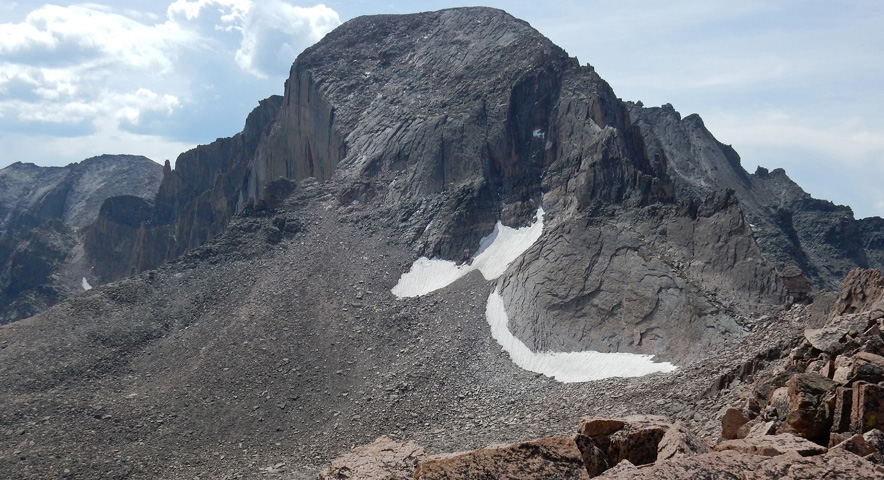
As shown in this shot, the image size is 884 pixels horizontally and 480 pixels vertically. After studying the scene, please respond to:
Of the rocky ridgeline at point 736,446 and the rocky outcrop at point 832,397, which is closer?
the rocky ridgeline at point 736,446

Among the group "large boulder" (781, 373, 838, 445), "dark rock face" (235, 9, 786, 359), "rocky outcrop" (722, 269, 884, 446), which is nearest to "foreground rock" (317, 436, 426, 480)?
"rocky outcrop" (722, 269, 884, 446)

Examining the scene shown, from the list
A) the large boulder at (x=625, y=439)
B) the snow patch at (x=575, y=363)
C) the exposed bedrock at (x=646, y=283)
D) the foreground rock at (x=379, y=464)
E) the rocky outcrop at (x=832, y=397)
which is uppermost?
the exposed bedrock at (x=646, y=283)

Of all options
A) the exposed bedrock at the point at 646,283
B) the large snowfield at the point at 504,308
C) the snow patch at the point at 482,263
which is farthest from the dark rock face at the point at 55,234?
the exposed bedrock at the point at 646,283

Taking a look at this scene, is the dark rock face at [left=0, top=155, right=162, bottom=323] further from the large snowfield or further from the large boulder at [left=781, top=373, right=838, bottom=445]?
the large boulder at [left=781, top=373, right=838, bottom=445]

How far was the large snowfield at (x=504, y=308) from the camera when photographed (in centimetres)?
4694

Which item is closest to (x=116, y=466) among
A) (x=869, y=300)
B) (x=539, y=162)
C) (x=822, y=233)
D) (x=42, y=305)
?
(x=869, y=300)

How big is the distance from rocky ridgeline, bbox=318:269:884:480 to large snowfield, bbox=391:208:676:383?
85.0 ft

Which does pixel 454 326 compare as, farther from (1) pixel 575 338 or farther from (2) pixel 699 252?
(2) pixel 699 252

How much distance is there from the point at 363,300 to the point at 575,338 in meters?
16.2

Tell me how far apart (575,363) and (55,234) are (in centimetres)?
12794

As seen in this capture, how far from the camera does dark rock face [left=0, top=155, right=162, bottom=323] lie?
13505cm

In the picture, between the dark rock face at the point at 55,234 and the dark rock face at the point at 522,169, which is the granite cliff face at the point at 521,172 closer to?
the dark rock face at the point at 522,169

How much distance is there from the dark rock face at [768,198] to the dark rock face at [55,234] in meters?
90.3

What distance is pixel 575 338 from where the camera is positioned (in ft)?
170
